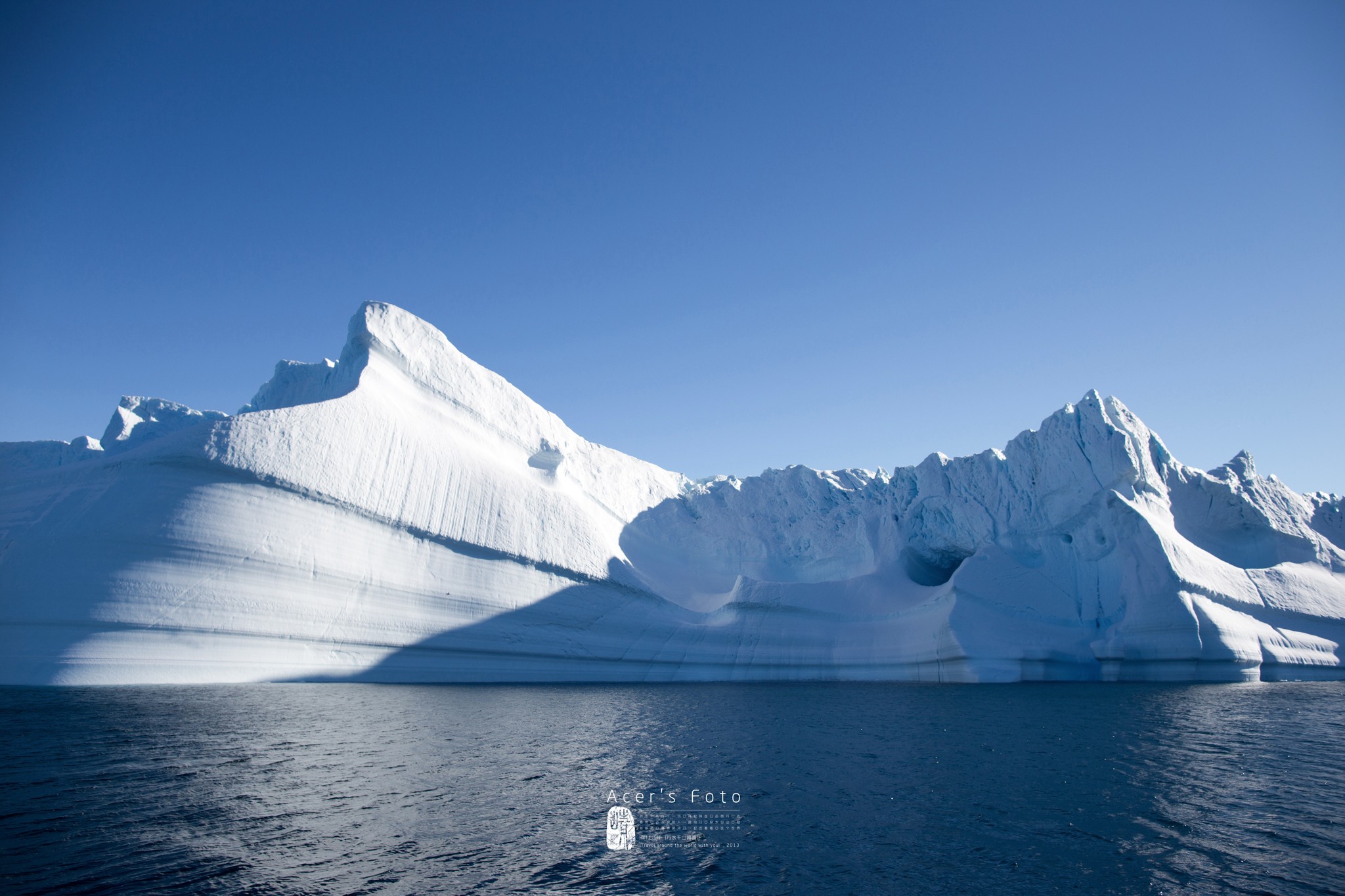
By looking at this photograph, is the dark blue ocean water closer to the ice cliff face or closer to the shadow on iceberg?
the ice cliff face

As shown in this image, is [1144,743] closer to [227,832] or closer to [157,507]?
[227,832]

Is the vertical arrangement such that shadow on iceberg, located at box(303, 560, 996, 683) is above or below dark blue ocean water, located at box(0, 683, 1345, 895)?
above

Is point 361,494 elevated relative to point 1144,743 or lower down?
elevated

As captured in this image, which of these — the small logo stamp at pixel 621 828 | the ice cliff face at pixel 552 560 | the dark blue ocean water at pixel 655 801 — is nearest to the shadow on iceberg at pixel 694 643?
the ice cliff face at pixel 552 560

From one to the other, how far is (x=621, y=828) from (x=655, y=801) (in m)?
0.75

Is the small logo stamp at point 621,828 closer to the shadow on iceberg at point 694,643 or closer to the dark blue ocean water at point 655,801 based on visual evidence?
the dark blue ocean water at point 655,801

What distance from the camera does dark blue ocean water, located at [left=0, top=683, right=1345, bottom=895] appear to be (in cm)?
426

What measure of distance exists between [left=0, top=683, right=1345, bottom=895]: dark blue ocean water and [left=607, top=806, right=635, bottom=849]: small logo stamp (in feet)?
0.24

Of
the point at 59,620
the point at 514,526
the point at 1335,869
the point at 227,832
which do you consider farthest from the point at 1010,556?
the point at 59,620

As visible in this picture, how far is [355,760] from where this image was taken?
22.9 feet

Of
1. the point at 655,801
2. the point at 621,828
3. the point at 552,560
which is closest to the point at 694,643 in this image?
the point at 552,560

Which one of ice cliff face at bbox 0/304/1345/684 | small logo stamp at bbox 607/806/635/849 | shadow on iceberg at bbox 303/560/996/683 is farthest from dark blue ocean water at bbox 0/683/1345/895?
shadow on iceberg at bbox 303/560/996/683

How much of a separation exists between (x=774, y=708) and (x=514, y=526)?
→ 31.6 ft

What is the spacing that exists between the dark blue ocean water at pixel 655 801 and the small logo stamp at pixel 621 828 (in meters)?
0.07
